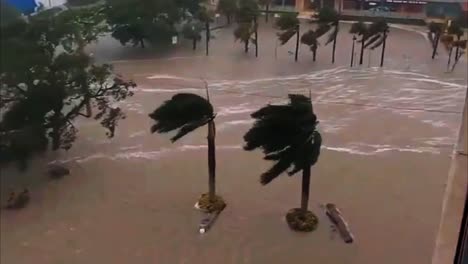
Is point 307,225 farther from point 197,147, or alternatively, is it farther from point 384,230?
point 197,147

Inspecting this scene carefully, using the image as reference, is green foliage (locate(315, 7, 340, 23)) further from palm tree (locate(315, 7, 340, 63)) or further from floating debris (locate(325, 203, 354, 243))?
floating debris (locate(325, 203, 354, 243))

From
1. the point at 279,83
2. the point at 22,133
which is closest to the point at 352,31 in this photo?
the point at 279,83

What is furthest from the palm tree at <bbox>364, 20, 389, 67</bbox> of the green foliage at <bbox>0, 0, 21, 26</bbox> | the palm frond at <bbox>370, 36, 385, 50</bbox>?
the green foliage at <bbox>0, 0, 21, 26</bbox>

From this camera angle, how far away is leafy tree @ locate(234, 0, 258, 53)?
1438 millimetres

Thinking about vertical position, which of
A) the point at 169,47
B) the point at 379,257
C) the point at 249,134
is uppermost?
the point at 169,47

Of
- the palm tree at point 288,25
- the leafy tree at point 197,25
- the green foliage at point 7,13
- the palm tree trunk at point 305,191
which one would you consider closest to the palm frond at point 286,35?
the palm tree at point 288,25

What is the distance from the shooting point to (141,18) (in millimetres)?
1433

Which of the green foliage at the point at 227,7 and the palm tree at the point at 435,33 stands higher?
the green foliage at the point at 227,7

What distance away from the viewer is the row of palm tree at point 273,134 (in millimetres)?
1191

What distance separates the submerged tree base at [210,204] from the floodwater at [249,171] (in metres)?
0.02

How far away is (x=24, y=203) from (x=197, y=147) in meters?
0.44

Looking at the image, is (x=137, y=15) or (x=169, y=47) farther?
(x=169, y=47)

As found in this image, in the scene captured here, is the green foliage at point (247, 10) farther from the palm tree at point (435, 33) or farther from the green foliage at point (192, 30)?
the palm tree at point (435, 33)

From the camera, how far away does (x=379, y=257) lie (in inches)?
46.4
